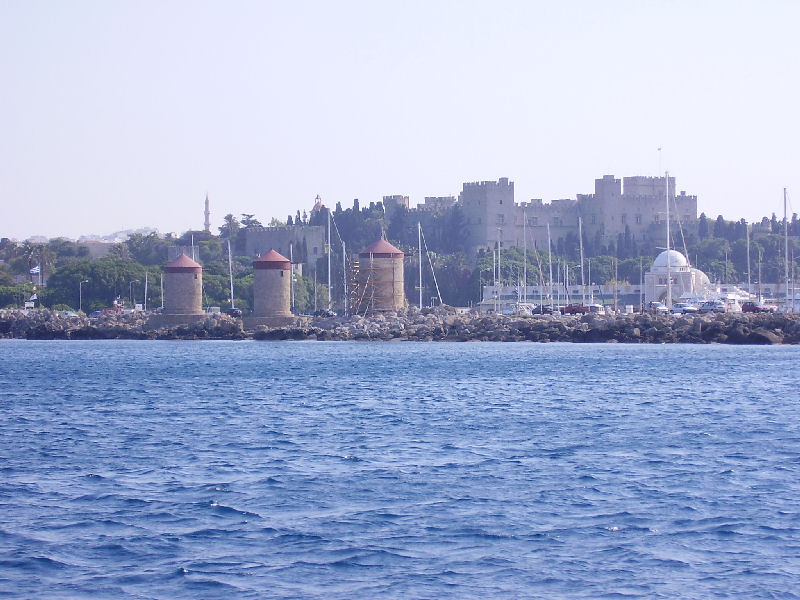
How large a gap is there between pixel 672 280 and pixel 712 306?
41.1 ft

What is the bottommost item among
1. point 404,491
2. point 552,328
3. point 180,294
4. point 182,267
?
point 404,491

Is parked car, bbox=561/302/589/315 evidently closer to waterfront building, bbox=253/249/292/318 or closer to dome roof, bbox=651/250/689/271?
dome roof, bbox=651/250/689/271

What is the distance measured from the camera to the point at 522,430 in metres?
20.8

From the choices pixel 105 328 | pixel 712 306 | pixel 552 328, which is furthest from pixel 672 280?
pixel 105 328

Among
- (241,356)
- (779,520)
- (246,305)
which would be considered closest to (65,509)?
(779,520)

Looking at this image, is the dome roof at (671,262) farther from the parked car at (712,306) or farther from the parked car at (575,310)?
the parked car at (575,310)

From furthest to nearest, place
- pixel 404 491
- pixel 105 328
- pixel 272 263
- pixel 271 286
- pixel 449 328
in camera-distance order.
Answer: pixel 105 328
pixel 271 286
pixel 272 263
pixel 449 328
pixel 404 491

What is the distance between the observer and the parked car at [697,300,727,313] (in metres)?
57.2

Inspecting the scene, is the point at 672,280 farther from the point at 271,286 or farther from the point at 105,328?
the point at 105,328

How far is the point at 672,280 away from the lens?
235 feet

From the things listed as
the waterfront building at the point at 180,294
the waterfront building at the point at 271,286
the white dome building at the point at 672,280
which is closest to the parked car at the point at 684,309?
the white dome building at the point at 672,280

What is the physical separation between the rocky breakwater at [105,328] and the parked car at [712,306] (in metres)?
21.2

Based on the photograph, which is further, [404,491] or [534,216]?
[534,216]

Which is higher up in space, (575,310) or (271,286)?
(271,286)
